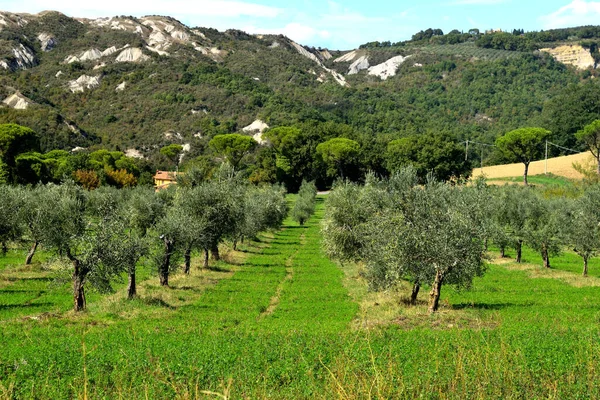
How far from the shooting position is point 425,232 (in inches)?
1222

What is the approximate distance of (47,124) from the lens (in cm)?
15938

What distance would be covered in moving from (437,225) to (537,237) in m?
25.4

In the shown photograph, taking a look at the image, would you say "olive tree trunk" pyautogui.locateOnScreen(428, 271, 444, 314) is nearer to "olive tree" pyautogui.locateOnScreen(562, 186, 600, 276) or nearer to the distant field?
"olive tree" pyautogui.locateOnScreen(562, 186, 600, 276)

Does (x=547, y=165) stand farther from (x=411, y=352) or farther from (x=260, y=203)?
(x=411, y=352)

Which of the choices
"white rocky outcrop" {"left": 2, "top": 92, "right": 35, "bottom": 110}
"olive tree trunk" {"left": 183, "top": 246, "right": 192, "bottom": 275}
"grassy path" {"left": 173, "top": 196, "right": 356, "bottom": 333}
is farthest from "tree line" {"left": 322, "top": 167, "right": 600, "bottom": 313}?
"white rocky outcrop" {"left": 2, "top": 92, "right": 35, "bottom": 110}

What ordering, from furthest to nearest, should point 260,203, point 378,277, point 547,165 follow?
point 547,165, point 260,203, point 378,277

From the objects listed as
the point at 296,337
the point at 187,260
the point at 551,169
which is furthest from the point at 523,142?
the point at 296,337

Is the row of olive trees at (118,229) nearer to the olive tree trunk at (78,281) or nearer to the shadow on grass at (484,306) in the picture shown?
the olive tree trunk at (78,281)

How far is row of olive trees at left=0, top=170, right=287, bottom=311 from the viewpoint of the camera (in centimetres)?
3164

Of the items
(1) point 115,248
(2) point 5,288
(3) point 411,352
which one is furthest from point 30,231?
(3) point 411,352

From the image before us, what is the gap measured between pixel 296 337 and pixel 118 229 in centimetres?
1611

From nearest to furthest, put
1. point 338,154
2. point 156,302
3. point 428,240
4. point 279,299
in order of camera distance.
A: point 428,240 < point 156,302 < point 279,299 < point 338,154

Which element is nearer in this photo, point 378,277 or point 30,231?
point 378,277

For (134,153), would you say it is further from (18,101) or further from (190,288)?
(190,288)
